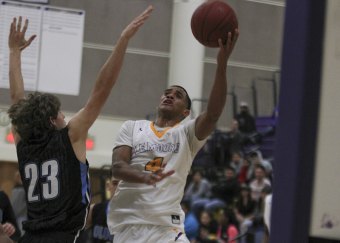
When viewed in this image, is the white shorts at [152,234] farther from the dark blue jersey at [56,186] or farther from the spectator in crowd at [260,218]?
the spectator in crowd at [260,218]

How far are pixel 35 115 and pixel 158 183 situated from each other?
0.96 m

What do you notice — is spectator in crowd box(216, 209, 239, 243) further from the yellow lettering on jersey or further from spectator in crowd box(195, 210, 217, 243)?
the yellow lettering on jersey

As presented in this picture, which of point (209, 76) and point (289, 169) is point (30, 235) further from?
point (209, 76)

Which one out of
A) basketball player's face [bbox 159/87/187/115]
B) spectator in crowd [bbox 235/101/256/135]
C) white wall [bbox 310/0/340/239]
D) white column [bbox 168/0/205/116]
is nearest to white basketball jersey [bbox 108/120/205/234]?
basketball player's face [bbox 159/87/187/115]

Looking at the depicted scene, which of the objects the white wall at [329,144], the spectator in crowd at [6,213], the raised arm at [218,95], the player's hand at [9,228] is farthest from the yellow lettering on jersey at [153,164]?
the white wall at [329,144]

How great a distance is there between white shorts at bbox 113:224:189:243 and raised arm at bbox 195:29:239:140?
571mm

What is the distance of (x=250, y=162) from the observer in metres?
12.0

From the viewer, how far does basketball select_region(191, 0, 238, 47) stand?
163 inches

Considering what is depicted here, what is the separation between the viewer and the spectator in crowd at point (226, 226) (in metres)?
9.41

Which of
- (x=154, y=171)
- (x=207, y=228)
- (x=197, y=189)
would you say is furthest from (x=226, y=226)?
(x=154, y=171)

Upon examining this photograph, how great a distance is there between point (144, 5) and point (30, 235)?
36.5 ft

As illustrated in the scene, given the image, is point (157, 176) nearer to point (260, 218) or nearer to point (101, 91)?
point (101, 91)

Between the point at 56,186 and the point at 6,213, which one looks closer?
the point at 56,186

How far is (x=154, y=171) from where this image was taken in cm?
412
